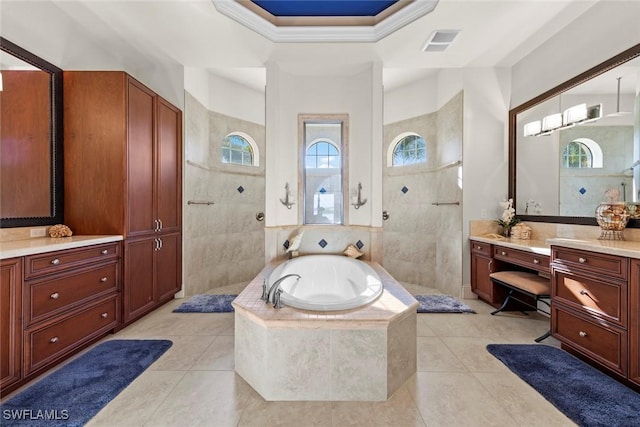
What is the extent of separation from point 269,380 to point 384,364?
671 mm

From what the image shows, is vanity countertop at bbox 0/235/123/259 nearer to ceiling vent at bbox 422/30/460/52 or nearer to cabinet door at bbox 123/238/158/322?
cabinet door at bbox 123/238/158/322

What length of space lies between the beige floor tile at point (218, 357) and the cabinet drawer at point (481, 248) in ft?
9.23

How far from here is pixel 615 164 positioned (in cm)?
225

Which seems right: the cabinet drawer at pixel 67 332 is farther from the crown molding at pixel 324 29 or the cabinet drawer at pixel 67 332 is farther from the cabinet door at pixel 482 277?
the cabinet door at pixel 482 277

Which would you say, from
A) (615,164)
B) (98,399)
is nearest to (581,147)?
(615,164)

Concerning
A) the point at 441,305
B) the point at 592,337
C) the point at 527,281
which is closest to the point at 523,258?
the point at 527,281

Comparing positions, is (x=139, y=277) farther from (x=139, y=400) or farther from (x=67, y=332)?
(x=139, y=400)

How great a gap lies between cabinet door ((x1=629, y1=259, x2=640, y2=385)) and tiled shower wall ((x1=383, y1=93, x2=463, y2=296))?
1.72 metres

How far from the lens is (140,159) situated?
263cm

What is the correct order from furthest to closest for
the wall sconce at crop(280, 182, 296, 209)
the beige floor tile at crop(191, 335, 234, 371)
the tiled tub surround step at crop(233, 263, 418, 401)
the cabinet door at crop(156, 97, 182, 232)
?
the wall sconce at crop(280, 182, 296, 209) → the cabinet door at crop(156, 97, 182, 232) → the beige floor tile at crop(191, 335, 234, 371) → the tiled tub surround step at crop(233, 263, 418, 401)

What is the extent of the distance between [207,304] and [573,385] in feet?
10.5

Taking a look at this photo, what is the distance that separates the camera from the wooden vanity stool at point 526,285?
7.71ft

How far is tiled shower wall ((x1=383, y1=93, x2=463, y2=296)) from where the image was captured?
11.4ft

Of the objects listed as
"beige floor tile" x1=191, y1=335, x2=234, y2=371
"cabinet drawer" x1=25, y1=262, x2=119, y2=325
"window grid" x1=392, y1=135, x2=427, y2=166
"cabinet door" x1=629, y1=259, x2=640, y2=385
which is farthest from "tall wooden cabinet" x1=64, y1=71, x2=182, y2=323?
"cabinet door" x1=629, y1=259, x2=640, y2=385
